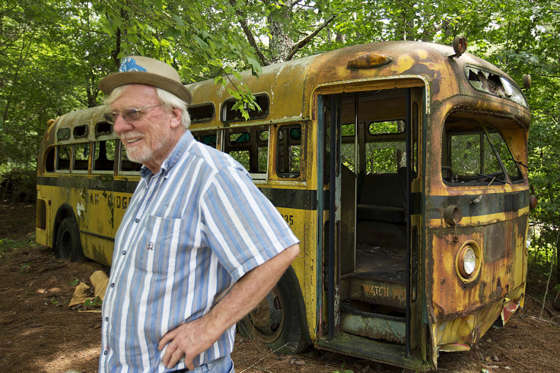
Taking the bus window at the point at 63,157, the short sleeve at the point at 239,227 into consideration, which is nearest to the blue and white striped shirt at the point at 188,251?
the short sleeve at the point at 239,227

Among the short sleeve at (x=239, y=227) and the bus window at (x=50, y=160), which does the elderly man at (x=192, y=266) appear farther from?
the bus window at (x=50, y=160)

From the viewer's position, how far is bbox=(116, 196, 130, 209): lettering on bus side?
640cm

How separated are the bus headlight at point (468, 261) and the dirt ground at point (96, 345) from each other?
1021 mm

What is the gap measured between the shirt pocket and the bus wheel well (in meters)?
7.10

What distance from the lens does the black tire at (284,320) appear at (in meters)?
4.26

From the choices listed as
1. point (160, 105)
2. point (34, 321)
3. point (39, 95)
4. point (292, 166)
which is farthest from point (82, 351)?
point (39, 95)

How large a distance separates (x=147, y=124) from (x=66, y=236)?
774cm

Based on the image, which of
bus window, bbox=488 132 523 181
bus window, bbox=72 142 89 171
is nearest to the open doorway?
bus window, bbox=488 132 523 181

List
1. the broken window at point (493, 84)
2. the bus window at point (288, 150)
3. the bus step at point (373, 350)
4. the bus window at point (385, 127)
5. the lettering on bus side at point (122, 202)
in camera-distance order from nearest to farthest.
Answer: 1. the bus step at point (373, 350)
2. the broken window at point (493, 84)
3. the bus window at point (288, 150)
4. the bus window at point (385, 127)
5. the lettering on bus side at point (122, 202)

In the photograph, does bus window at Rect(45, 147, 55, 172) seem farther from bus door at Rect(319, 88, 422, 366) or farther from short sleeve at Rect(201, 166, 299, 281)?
short sleeve at Rect(201, 166, 299, 281)

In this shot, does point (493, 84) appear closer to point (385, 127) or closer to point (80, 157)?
point (385, 127)

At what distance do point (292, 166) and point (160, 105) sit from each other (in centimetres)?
286

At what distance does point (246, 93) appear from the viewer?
4.38 m

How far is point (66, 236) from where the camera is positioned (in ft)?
27.9
